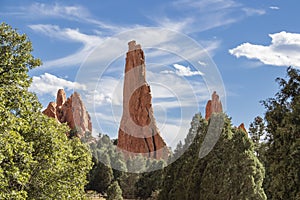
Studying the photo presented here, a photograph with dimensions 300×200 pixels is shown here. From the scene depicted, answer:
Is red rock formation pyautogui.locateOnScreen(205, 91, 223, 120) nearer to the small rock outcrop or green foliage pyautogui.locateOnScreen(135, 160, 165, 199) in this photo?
the small rock outcrop

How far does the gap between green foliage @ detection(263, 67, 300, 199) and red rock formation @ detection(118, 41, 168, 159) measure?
78.0 meters

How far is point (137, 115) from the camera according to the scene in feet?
342

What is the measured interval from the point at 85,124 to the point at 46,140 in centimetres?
12539

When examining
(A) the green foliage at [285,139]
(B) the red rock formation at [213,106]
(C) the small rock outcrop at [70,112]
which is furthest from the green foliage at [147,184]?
(B) the red rock formation at [213,106]

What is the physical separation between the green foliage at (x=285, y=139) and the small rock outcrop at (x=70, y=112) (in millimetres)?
92928

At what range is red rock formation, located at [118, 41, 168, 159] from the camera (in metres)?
100

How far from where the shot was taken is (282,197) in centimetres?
1912

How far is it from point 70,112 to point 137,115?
25.5m

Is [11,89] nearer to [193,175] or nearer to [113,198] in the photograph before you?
[193,175]

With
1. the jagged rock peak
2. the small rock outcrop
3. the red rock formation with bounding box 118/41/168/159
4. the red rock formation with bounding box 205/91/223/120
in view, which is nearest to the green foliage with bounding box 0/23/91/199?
the red rock formation with bounding box 118/41/168/159

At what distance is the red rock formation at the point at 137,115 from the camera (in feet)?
328

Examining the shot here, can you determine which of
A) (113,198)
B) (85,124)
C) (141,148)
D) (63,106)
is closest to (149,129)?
(141,148)

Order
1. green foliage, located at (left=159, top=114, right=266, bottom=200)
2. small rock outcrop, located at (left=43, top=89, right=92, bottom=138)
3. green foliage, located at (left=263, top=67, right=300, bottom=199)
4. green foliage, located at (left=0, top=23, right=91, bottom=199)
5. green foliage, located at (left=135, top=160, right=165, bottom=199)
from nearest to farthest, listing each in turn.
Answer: green foliage, located at (left=0, top=23, right=91, bottom=199)
green foliage, located at (left=263, top=67, right=300, bottom=199)
green foliage, located at (left=159, top=114, right=266, bottom=200)
green foliage, located at (left=135, top=160, right=165, bottom=199)
small rock outcrop, located at (left=43, top=89, right=92, bottom=138)

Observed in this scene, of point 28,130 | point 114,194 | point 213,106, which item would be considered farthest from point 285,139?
point 213,106
